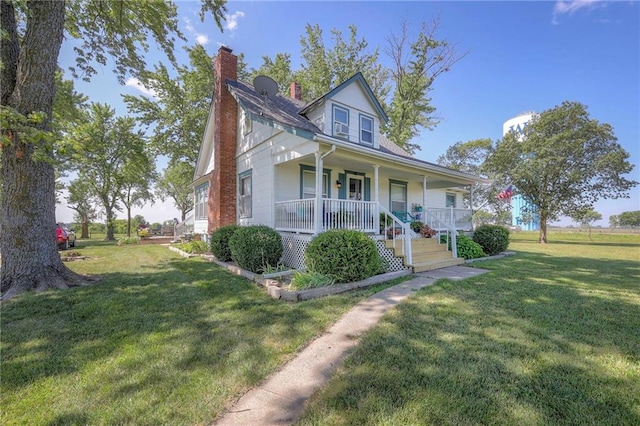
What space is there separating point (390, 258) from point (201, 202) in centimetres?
1199

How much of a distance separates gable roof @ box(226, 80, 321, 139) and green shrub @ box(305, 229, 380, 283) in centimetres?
279

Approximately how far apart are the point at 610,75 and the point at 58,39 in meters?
21.0

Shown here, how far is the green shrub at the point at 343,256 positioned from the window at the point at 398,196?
6.89 metres

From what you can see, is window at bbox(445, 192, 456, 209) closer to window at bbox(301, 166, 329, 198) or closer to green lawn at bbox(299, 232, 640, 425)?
window at bbox(301, 166, 329, 198)

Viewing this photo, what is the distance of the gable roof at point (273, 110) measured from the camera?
27.2 ft

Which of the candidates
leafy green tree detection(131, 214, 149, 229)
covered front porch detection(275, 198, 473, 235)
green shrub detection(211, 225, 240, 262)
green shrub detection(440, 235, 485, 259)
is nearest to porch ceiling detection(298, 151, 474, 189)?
covered front porch detection(275, 198, 473, 235)

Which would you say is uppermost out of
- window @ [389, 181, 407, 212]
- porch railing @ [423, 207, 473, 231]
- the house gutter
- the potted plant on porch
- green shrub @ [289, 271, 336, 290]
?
the house gutter

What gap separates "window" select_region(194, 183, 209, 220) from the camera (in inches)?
598

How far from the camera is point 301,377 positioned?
110 inches

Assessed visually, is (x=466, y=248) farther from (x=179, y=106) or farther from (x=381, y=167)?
(x=179, y=106)

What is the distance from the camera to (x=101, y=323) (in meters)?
4.14

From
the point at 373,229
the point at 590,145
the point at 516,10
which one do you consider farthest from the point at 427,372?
the point at 590,145

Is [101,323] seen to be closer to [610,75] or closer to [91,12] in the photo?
[91,12]

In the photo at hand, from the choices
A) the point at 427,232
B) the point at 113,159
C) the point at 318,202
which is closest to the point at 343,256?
the point at 318,202
